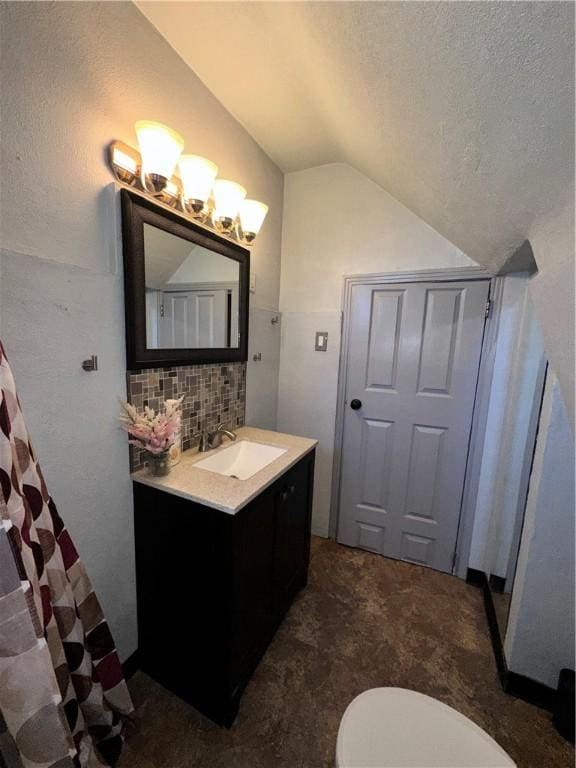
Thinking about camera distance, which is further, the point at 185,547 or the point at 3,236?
the point at 185,547

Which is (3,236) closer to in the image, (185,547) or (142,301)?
(142,301)

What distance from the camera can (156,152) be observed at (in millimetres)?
1035

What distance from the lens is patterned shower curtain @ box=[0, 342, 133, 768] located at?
27.5 inches

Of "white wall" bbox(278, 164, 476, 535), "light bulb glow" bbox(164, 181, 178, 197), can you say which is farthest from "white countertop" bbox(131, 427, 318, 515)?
"light bulb glow" bbox(164, 181, 178, 197)

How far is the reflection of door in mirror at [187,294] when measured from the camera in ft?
4.00

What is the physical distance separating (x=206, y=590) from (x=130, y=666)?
0.59 metres

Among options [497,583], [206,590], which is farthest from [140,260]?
[497,583]

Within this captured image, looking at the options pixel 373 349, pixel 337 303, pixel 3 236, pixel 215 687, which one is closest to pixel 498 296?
pixel 373 349

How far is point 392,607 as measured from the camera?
168 cm

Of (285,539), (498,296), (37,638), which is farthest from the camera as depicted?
(498,296)

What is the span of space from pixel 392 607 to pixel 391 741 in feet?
3.34

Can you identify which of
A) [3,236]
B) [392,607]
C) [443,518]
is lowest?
[392,607]

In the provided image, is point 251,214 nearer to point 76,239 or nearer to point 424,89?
point 76,239

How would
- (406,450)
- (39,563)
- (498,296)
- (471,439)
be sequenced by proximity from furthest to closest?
(406,450)
(471,439)
(498,296)
(39,563)
